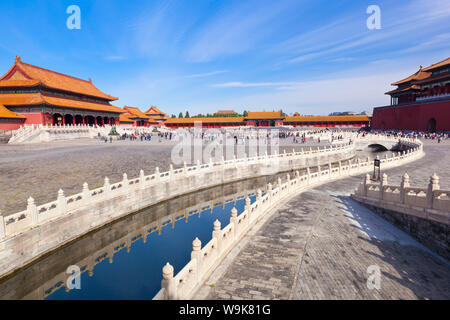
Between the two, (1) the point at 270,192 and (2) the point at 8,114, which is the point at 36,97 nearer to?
(2) the point at 8,114

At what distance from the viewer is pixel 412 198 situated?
932 centimetres

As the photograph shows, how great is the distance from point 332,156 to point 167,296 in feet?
93.7

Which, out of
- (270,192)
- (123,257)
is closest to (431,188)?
(270,192)

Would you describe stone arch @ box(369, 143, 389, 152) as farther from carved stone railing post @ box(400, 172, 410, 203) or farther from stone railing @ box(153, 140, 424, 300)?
carved stone railing post @ box(400, 172, 410, 203)

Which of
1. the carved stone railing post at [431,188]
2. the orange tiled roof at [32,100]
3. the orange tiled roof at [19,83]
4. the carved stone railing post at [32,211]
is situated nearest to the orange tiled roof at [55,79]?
the orange tiled roof at [19,83]

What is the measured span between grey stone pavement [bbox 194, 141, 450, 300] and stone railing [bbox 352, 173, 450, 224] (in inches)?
36.5

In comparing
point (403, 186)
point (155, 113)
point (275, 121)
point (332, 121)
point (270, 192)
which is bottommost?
point (270, 192)

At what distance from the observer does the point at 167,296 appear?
14.3 feet

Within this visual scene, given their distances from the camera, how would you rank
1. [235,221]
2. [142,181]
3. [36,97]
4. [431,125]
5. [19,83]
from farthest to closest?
1. [431,125]
2. [19,83]
3. [36,97]
4. [142,181]
5. [235,221]

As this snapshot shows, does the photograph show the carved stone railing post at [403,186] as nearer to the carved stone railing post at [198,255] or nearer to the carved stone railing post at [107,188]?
the carved stone railing post at [198,255]

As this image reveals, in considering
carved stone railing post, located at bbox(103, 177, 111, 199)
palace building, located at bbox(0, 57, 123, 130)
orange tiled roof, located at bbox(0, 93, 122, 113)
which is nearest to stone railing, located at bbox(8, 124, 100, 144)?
palace building, located at bbox(0, 57, 123, 130)

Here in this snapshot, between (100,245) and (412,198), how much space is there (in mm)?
12768

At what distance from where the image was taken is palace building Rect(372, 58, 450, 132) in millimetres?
40062
